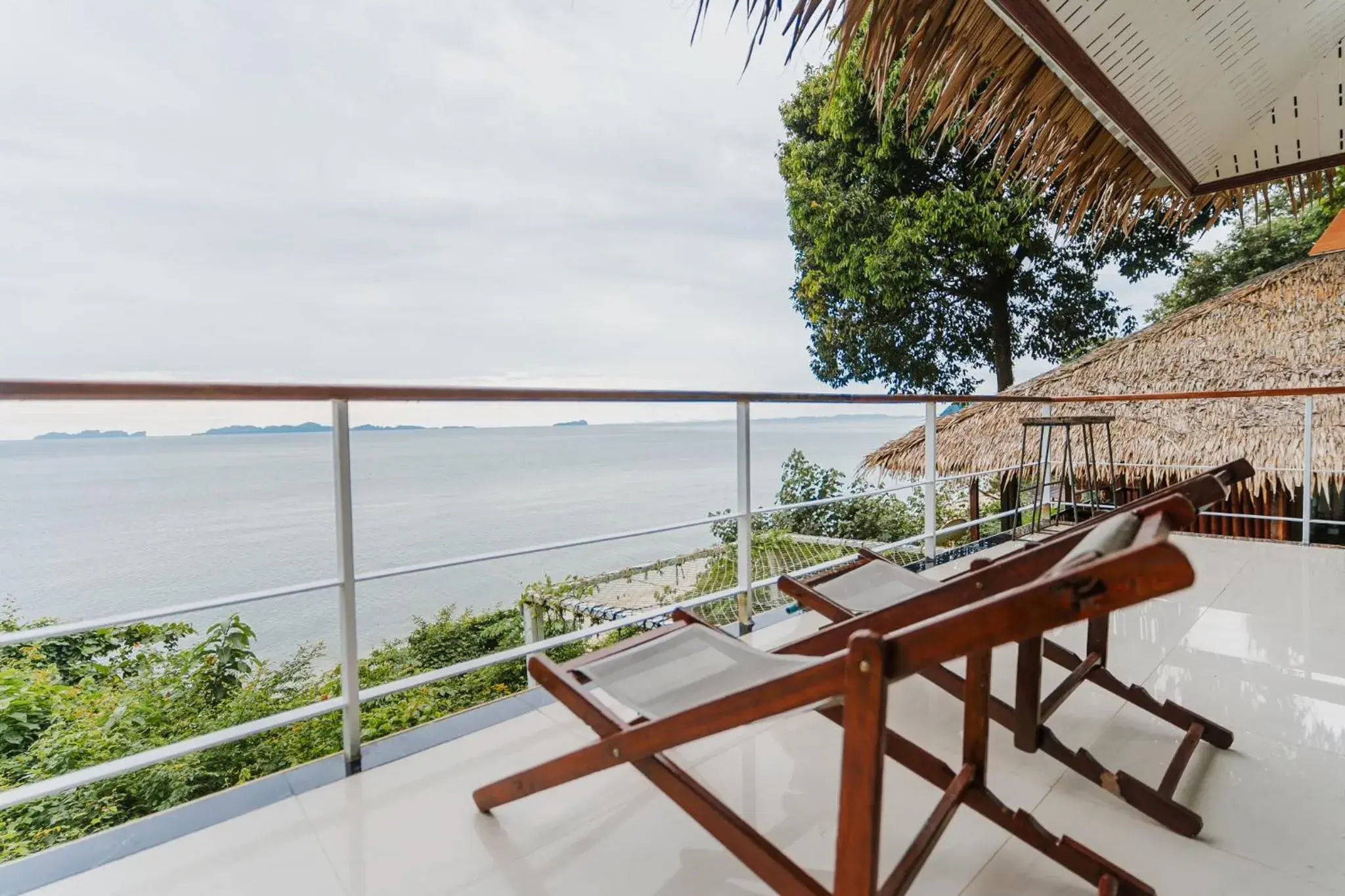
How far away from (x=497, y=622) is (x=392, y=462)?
Result: 22.9m

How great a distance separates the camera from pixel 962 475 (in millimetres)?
4457

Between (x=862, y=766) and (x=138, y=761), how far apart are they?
4.77 feet

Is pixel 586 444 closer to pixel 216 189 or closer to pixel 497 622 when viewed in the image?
pixel 216 189

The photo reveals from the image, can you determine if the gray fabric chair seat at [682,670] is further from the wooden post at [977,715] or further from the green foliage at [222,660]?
the green foliage at [222,660]

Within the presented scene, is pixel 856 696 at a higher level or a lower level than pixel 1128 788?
higher

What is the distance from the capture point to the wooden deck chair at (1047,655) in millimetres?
1450

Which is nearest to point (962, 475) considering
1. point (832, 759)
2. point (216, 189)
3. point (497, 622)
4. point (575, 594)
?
point (832, 759)

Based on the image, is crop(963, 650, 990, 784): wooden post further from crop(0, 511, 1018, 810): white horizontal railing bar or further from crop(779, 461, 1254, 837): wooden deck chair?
crop(0, 511, 1018, 810): white horizontal railing bar

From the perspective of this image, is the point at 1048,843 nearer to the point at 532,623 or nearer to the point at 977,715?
the point at 977,715

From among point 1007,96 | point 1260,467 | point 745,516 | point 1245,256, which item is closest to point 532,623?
point 745,516

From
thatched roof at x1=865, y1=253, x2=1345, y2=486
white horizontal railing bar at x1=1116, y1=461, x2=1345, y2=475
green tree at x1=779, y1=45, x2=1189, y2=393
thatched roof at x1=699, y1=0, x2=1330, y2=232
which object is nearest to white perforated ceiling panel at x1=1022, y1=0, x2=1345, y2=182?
thatched roof at x1=699, y1=0, x2=1330, y2=232

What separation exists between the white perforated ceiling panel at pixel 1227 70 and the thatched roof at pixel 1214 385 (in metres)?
3.37

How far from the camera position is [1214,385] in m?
7.61

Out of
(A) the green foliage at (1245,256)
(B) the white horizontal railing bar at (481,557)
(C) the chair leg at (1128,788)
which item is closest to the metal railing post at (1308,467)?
(C) the chair leg at (1128,788)
